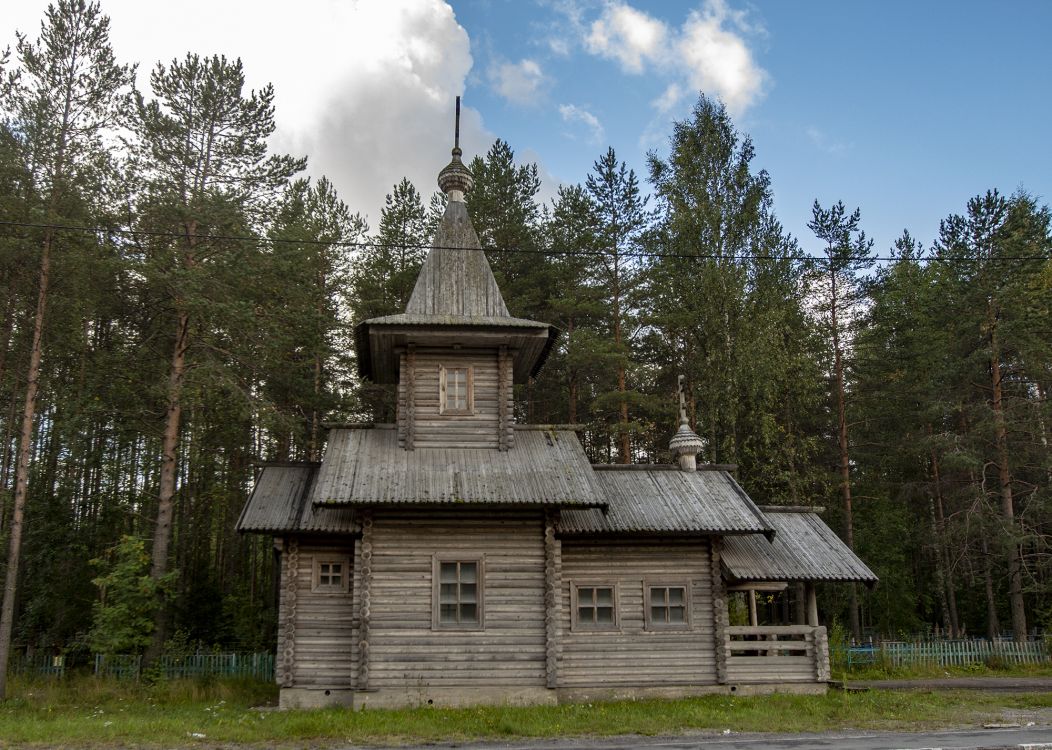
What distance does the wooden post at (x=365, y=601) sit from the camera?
561 inches

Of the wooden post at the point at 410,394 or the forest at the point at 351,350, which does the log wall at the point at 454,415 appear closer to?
the wooden post at the point at 410,394

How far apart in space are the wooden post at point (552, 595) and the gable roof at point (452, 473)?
849 millimetres

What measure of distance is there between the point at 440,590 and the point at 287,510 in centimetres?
373

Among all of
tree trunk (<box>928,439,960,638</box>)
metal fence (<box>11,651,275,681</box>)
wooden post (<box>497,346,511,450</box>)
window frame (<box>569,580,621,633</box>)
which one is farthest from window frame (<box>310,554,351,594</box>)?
tree trunk (<box>928,439,960,638</box>)

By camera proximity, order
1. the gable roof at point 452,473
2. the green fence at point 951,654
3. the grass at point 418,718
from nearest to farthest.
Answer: the grass at point 418,718 → the gable roof at point 452,473 → the green fence at point 951,654

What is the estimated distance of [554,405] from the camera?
3216cm

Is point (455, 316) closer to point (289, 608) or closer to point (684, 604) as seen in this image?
point (289, 608)

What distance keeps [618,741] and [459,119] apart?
587 inches

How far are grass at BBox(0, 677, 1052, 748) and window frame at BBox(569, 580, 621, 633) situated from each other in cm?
159

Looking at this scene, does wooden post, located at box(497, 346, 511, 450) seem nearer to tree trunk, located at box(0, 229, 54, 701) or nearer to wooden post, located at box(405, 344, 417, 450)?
wooden post, located at box(405, 344, 417, 450)

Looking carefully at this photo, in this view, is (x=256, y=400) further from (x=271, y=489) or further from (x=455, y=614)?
(x=455, y=614)

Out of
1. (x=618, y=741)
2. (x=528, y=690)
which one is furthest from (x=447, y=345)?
(x=618, y=741)

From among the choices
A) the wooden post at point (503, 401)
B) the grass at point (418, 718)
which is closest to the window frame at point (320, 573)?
the grass at point (418, 718)

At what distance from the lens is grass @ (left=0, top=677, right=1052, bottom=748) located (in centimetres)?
1189
